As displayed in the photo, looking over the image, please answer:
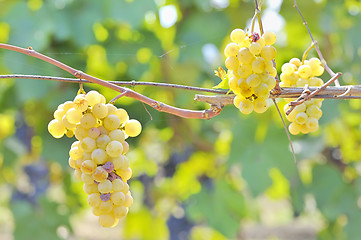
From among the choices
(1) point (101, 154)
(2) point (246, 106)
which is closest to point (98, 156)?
(1) point (101, 154)

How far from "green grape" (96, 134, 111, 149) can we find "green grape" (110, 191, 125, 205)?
0.11 feet

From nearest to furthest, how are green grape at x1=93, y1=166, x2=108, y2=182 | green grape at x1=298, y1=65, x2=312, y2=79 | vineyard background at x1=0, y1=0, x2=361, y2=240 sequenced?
green grape at x1=93, y1=166, x2=108, y2=182 → green grape at x1=298, y1=65, x2=312, y2=79 → vineyard background at x1=0, y1=0, x2=361, y2=240

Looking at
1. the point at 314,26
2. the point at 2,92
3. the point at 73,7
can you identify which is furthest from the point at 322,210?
the point at 2,92

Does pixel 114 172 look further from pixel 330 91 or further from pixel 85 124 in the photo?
pixel 330 91

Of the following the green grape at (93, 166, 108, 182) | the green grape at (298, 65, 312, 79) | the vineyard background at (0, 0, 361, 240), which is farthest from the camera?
the vineyard background at (0, 0, 361, 240)

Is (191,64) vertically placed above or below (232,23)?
below

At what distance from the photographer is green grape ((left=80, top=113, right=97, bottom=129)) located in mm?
316

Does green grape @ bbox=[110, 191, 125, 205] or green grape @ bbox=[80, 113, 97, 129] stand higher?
green grape @ bbox=[80, 113, 97, 129]

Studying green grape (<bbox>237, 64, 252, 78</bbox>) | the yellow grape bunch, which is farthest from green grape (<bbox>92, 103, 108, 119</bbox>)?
green grape (<bbox>237, 64, 252, 78</bbox>)

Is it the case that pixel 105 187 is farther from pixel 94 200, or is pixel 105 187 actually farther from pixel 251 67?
pixel 251 67

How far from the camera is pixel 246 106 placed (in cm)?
33

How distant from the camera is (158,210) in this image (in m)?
2.16

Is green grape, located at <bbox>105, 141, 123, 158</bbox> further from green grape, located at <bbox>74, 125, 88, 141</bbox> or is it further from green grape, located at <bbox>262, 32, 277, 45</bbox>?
green grape, located at <bbox>262, 32, 277, 45</bbox>

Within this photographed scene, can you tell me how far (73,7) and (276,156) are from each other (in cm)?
82
